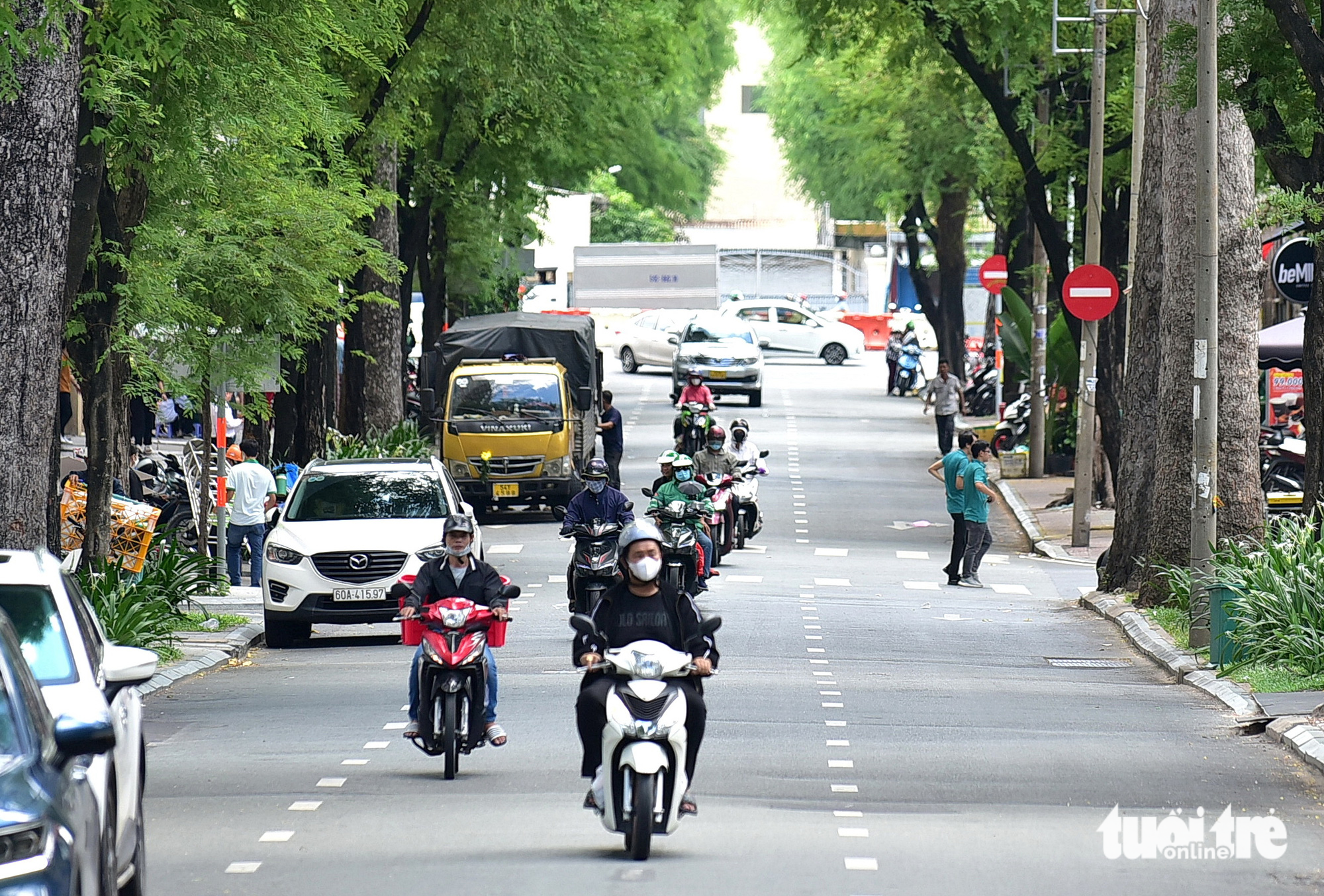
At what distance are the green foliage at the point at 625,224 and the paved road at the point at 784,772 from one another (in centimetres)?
7257

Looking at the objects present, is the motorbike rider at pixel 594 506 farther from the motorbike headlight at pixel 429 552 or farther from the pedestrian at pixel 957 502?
the pedestrian at pixel 957 502

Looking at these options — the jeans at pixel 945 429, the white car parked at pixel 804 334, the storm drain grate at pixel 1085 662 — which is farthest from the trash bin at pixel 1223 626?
the white car parked at pixel 804 334

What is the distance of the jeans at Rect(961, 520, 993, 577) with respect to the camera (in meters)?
25.2

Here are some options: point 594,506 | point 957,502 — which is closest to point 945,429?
point 957,502

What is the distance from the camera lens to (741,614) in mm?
21516

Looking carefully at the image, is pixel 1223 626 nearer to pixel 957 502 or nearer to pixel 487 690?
pixel 487 690

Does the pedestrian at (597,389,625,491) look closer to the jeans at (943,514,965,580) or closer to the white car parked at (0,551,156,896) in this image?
the jeans at (943,514,965,580)

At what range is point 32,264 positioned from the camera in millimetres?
14633

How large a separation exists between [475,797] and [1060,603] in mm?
13658

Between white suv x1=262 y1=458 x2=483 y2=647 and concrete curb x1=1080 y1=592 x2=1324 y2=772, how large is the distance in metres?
6.04

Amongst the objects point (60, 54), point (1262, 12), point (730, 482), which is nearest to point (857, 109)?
point (730, 482)

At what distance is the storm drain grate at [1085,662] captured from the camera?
18422mm

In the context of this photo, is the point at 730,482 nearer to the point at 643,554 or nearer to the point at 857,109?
the point at 643,554

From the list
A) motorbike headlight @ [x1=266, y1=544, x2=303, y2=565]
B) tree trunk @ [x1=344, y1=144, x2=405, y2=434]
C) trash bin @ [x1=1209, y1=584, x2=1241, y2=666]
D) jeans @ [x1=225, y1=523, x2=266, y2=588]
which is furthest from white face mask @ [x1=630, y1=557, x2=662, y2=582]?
tree trunk @ [x1=344, y1=144, x2=405, y2=434]
